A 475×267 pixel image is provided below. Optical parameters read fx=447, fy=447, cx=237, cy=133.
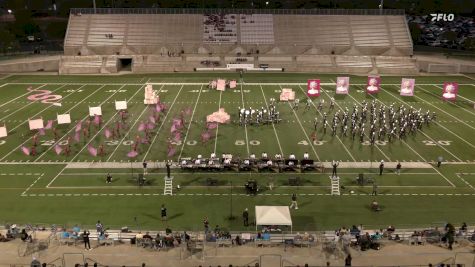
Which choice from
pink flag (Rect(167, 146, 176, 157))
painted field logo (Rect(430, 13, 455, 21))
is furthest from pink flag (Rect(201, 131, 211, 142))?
painted field logo (Rect(430, 13, 455, 21))

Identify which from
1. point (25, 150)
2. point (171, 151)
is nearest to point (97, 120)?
point (25, 150)

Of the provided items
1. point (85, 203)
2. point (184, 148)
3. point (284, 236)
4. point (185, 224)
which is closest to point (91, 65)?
point (184, 148)

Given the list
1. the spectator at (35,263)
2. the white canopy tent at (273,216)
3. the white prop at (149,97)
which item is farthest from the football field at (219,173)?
the spectator at (35,263)

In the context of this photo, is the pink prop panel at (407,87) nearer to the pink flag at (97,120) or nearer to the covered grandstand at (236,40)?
the covered grandstand at (236,40)

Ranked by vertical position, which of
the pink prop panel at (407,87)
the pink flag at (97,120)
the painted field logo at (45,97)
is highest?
the pink prop panel at (407,87)

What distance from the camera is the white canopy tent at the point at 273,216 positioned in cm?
1977

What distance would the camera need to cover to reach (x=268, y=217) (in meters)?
20.0

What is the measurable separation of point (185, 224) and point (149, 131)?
605 inches

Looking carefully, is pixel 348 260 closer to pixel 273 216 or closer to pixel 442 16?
pixel 273 216

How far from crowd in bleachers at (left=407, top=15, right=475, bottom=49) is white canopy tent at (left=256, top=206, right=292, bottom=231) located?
7165 cm

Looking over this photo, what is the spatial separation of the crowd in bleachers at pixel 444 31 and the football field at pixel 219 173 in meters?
41.7

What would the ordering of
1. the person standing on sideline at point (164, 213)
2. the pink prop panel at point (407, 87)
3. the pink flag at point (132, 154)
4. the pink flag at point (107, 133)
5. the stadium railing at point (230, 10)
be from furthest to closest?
the stadium railing at point (230, 10), the pink prop panel at point (407, 87), the pink flag at point (107, 133), the pink flag at point (132, 154), the person standing on sideline at point (164, 213)

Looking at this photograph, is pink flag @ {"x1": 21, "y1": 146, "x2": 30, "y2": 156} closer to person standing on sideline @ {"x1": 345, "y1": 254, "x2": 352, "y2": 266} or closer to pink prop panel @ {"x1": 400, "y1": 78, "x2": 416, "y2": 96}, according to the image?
person standing on sideline @ {"x1": 345, "y1": 254, "x2": 352, "y2": 266}

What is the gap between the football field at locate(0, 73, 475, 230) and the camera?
76.2 ft
